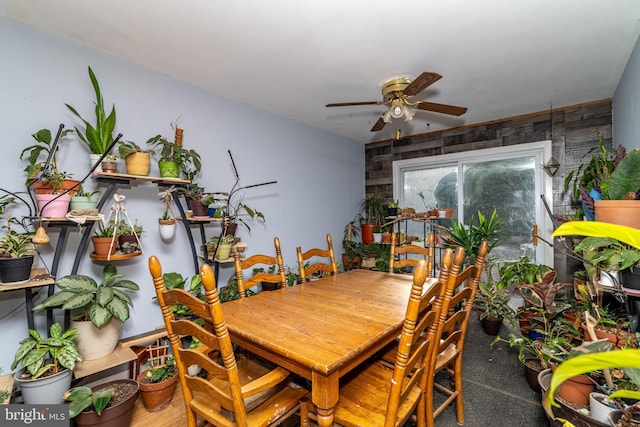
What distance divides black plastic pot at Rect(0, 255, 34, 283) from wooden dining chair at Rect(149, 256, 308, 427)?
32.9 inches

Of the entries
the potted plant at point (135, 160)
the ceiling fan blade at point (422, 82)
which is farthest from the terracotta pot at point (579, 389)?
the potted plant at point (135, 160)

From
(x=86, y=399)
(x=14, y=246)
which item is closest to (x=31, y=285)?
(x=14, y=246)

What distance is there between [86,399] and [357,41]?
2.62 metres

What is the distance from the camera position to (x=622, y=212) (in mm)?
1620

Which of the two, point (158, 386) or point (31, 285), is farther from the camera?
point (158, 386)

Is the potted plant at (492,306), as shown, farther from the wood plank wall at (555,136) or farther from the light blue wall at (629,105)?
the light blue wall at (629,105)

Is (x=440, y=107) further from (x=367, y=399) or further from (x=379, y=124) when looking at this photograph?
(x=367, y=399)

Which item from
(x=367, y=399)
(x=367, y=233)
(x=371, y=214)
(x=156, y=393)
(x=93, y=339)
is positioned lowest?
(x=156, y=393)

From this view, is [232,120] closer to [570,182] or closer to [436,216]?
[436,216]

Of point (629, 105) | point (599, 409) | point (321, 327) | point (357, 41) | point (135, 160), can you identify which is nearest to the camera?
point (599, 409)

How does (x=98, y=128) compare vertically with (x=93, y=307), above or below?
above

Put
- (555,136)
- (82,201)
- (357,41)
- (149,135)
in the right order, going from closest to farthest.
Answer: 1. (82,201)
2. (357,41)
3. (149,135)
4. (555,136)

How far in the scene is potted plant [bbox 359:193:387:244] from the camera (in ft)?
14.0

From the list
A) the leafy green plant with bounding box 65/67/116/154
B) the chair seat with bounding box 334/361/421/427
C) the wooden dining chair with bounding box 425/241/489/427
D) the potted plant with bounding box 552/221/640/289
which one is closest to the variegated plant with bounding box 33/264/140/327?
the leafy green plant with bounding box 65/67/116/154
